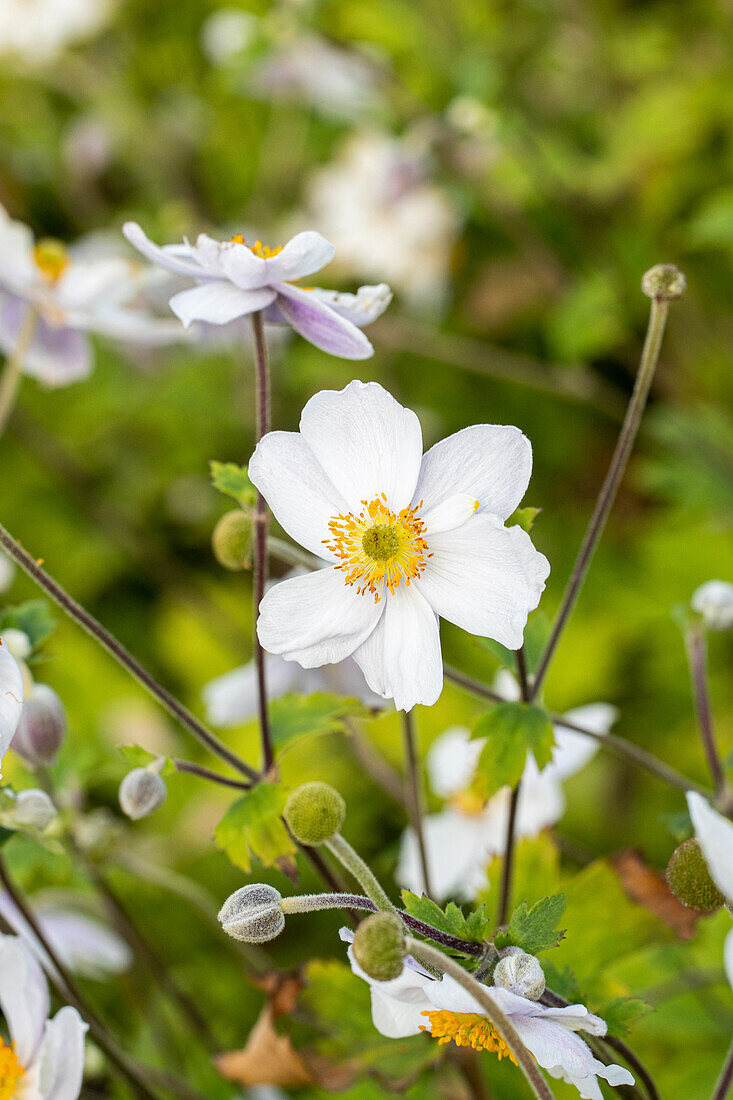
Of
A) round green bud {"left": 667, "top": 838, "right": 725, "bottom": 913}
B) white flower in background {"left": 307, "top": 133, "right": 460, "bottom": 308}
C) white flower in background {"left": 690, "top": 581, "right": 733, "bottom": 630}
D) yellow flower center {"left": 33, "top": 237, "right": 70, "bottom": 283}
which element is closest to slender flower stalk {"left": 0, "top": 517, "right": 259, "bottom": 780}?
round green bud {"left": 667, "top": 838, "right": 725, "bottom": 913}

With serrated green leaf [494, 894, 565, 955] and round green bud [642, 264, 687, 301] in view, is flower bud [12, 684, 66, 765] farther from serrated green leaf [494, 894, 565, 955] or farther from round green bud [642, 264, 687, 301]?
round green bud [642, 264, 687, 301]

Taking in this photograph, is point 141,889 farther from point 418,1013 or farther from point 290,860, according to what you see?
point 418,1013

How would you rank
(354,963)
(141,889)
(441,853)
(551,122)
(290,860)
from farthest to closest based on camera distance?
(551,122) → (141,889) → (441,853) → (290,860) → (354,963)

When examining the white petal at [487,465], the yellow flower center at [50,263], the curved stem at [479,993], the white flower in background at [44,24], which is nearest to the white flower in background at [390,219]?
the white flower in background at [44,24]

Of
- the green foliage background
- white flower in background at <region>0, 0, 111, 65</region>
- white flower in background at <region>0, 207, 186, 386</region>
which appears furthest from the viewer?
white flower in background at <region>0, 0, 111, 65</region>

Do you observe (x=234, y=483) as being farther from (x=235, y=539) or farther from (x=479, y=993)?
(x=479, y=993)

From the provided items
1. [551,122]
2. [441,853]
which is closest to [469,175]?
[551,122]

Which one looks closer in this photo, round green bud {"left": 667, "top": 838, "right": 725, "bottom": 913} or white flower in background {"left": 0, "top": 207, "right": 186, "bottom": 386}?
round green bud {"left": 667, "top": 838, "right": 725, "bottom": 913}
